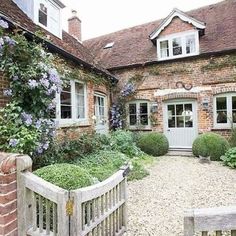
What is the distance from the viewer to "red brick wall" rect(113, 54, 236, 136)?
10.9 meters

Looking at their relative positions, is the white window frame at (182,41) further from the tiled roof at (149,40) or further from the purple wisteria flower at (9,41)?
the purple wisteria flower at (9,41)

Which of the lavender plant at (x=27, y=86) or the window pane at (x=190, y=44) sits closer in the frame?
the lavender plant at (x=27, y=86)

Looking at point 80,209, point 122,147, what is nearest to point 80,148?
point 122,147

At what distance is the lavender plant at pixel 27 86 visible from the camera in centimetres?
536

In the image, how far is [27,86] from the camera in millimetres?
5613

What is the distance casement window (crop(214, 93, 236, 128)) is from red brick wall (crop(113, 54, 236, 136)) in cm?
23

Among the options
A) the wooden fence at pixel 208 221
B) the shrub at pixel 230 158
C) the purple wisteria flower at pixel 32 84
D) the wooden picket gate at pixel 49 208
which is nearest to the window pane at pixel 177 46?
the shrub at pixel 230 158

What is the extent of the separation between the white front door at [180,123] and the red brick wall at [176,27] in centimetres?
326

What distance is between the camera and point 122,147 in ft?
32.4

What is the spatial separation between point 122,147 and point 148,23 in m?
8.97

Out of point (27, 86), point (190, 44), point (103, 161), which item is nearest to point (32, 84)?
point (27, 86)

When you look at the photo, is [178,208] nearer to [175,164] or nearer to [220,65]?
[175,164]

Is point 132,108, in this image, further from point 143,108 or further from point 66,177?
point 66,177

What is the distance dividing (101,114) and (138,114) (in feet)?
5.92
